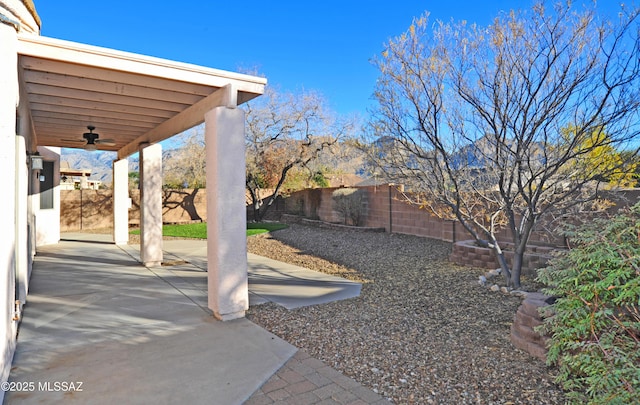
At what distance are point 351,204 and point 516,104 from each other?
30.6 ft

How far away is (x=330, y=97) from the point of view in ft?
57.2

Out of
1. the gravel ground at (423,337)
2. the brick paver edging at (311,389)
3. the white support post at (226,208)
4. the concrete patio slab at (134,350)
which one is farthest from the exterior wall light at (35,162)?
the brick paver edging at (311,389)

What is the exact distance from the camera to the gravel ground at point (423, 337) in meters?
2.85

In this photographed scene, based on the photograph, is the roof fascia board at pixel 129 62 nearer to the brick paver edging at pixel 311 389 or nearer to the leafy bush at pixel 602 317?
the brick paver edging at pixel 311 389

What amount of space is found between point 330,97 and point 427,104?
12.4 metres

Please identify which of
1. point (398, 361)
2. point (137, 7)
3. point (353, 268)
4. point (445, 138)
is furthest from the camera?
point (137, 7)

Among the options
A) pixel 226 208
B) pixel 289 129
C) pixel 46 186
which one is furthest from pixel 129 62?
pixel 289 129

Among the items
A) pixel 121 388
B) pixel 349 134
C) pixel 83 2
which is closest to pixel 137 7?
pixel 83 2

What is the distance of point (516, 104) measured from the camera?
16.0 ft

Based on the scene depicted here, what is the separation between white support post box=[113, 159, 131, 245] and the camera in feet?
35.5

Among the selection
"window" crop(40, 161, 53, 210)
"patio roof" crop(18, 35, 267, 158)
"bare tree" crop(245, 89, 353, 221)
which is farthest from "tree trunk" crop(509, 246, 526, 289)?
"bare tree" crop(245, 89, 353, 221)

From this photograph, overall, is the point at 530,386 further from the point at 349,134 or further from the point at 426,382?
the point at 349,134

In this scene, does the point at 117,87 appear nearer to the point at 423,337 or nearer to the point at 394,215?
the point at 423,337

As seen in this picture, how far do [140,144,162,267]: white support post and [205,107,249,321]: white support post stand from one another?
155 inches
